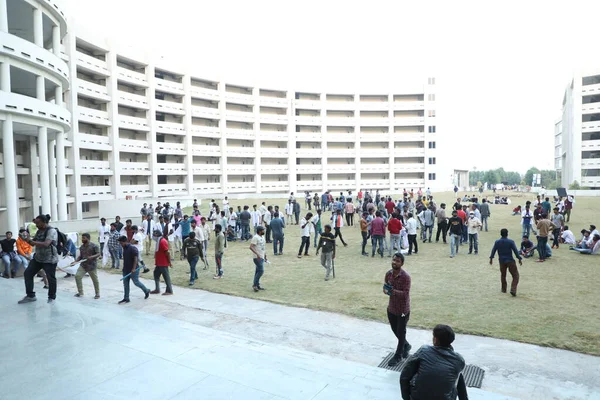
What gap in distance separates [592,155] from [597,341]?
199ft

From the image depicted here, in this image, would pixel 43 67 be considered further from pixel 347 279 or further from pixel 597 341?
pixel 597 341

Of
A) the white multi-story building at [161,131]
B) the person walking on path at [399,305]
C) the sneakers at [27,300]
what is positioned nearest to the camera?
the person walking on path at [399,305]

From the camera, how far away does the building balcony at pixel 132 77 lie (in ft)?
144

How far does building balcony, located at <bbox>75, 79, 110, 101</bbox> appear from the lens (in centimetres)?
3872

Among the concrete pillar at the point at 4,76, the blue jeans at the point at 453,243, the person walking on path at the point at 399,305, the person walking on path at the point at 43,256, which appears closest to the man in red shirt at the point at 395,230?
the blue jeans at the point at 453,243

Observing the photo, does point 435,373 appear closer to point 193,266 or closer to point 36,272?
point 36,272

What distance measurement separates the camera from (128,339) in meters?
7.30

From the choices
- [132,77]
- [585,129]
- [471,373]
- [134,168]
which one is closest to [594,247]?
[471,373]

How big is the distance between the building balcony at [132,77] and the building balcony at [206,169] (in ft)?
39.5

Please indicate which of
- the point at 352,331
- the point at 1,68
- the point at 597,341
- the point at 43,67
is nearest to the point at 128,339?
the point at 352,331

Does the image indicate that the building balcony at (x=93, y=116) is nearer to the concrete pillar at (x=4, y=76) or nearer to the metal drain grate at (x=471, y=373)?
the concrete pillar at (x=4, y=76)

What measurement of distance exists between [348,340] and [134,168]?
144 feet

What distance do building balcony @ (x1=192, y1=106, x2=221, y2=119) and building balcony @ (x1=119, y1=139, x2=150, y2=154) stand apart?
8.49 m

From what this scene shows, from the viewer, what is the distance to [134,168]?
46.2 meters
